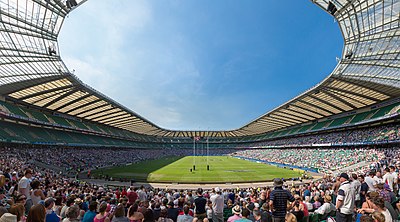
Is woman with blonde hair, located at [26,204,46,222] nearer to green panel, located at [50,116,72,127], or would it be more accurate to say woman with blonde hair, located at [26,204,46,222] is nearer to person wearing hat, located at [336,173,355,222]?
person wearing hat, located at [336,173,355,222]

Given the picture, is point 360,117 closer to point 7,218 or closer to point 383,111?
point 383,111

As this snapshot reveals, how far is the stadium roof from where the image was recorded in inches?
739

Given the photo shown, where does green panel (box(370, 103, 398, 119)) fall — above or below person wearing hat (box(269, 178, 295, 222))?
above

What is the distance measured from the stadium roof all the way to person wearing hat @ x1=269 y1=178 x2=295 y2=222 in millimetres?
20170

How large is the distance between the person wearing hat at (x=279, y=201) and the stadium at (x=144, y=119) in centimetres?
732

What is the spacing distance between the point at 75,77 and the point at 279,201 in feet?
109

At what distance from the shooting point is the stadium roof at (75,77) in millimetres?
18766

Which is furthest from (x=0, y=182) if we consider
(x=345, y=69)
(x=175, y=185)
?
(x=345, y=69)

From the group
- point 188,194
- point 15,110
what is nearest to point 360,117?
point 188,194

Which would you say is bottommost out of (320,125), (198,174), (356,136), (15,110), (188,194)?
(198,174)

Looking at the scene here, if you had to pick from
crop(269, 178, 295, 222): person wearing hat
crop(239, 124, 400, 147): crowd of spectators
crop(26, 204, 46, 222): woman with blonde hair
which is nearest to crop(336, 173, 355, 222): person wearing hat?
crop(269, 178, 295, 222): person wearing hat

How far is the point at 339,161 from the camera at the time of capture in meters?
39.7

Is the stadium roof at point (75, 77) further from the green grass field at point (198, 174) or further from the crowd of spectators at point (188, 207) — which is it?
the green grass field at point (198, 174)

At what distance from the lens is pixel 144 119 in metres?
68.4
